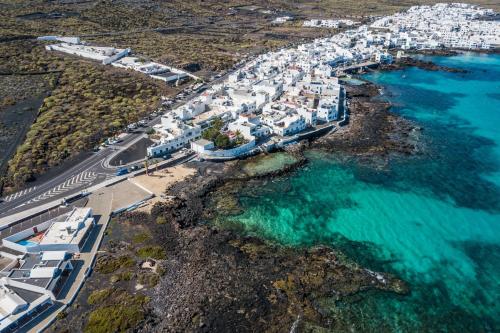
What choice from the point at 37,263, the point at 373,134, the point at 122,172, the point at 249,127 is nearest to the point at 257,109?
the point at 249,127

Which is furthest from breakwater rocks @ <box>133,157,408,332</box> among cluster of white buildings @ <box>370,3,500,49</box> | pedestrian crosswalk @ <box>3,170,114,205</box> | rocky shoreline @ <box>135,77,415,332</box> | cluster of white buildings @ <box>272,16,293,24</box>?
cluster of white buildings @ <box>272,16,293,24</box>

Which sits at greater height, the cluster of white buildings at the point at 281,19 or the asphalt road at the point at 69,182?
the cluster of white buildings at the point at 281,19

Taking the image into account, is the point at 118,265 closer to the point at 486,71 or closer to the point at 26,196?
the point at 26,196

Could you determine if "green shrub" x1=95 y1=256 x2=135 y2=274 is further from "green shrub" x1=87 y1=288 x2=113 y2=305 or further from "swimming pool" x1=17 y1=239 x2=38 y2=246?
"swimming pool" x1=17 y1=239 x2=38 y2=246

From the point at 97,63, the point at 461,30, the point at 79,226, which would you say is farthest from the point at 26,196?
the point at 461,30

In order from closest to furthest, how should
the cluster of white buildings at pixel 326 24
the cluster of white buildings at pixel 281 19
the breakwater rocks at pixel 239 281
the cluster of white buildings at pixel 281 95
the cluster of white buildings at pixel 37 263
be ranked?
the cluster of white buildings at pixel 37 263 → the breakwater rocks at pixel 239 281 → the cluster of white buildings at pixel 281 95 → the cluster of white buildings at pixel 326 24 → the cluster of white buildings at pixel 281 19

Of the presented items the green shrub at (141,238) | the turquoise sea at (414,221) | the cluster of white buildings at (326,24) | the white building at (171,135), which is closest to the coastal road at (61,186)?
the white building at (171,135)

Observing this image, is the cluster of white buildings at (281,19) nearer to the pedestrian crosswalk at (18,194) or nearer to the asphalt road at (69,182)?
the asphalt road at (69,182)
